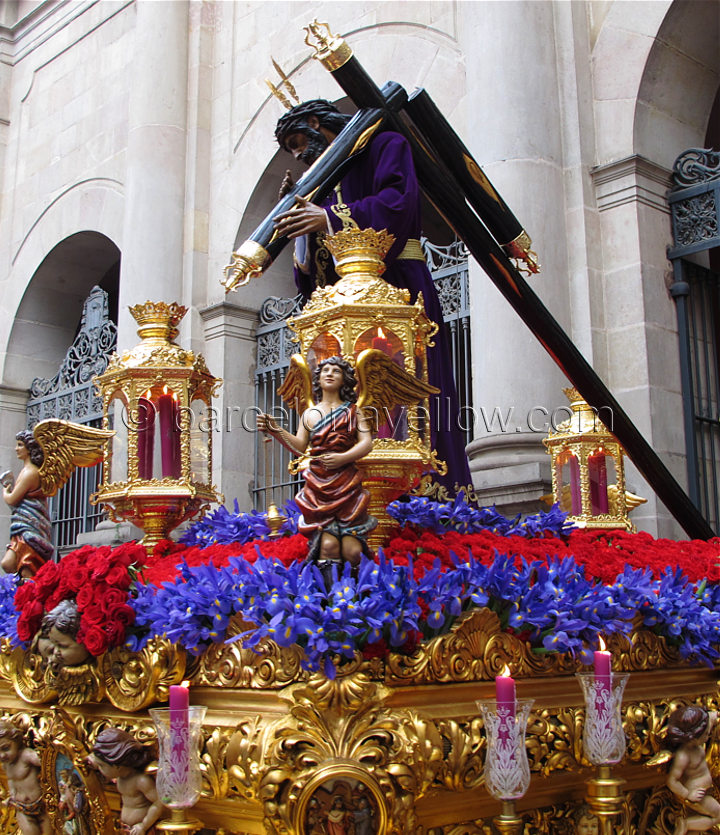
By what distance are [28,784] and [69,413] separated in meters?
9.65

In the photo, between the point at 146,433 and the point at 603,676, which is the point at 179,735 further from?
the point at 146,433

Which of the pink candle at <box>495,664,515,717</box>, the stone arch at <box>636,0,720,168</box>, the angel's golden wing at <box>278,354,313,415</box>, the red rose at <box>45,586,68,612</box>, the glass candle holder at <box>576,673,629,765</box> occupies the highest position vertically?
the stone arch at <box>636,0,720,168</box>

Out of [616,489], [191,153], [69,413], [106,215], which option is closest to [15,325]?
[69,413]

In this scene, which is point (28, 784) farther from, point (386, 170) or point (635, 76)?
point (635, 76)

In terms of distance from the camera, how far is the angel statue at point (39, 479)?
13.5 ft

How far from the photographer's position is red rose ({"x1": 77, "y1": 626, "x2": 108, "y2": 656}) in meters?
3.10

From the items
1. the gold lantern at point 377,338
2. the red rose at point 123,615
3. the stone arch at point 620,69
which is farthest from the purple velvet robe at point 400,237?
the stone arch at point 620,69

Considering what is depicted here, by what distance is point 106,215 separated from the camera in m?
11.6

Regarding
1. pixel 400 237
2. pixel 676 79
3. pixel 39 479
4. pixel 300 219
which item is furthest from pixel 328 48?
pixel 676 79

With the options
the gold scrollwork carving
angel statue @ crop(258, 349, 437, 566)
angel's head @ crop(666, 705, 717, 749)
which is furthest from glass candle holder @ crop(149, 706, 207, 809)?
angel's head @ crop(666, 705, 717, 749)

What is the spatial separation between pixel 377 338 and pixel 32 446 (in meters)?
1.75

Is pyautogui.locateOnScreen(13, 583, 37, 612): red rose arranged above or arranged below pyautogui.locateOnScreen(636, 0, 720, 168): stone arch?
below

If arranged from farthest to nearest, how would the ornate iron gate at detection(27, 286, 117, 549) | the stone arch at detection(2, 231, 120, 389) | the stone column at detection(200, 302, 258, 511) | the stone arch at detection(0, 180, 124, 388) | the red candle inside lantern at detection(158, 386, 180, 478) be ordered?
the stone arch at detection(2, 231, 120, 389)
the stone arch at detection(0, 180, 124, 388)
the ornate iron gate at detection(27, 286, 117, 549)
the stone column at detection(200, 302, 258, 511)
the red candle inside lantern at detection(158, 386, 180, 478)

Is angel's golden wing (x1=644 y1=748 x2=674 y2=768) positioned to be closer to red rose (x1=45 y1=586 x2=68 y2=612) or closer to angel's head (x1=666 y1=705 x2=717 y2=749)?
angel's head (x1=666 y1=705 x2=717 y2=749)
